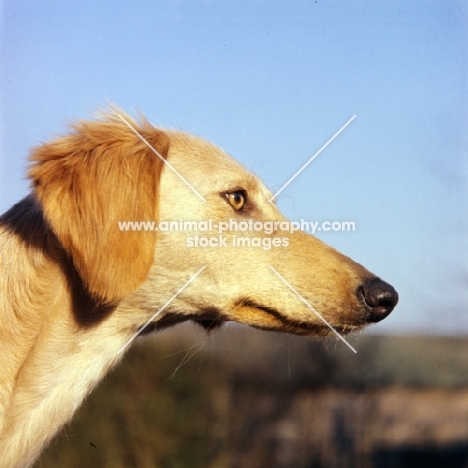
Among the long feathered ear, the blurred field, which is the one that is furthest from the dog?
the blurred field

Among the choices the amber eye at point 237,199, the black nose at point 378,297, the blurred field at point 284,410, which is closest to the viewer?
the black nose at point 378,297

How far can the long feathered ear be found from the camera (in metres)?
3.89

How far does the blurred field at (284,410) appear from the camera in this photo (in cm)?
1070

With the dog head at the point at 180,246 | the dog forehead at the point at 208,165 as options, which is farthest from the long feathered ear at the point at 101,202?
the dog forehead at the point at 208,165

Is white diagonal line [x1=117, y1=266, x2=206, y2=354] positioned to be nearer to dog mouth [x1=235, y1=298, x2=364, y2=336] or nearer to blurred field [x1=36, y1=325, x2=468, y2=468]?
dog mouth [x1=235, y1=298, x2=364, y2=336]

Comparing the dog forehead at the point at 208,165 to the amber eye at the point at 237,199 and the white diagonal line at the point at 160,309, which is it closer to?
the amber eye at the point at 237,199

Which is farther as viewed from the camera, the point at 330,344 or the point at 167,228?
the point at 330,344

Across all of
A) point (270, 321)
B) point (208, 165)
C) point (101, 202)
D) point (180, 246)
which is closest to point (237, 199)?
point (208, 165)

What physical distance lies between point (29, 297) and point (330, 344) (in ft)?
5.97

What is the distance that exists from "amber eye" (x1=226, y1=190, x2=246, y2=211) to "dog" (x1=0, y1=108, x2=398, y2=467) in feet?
0.04

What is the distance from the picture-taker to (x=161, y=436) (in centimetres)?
1077

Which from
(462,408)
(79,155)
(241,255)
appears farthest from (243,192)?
(462,408)

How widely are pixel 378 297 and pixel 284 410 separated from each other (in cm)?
878

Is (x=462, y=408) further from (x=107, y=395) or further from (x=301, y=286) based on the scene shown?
(x=301, y=286)
